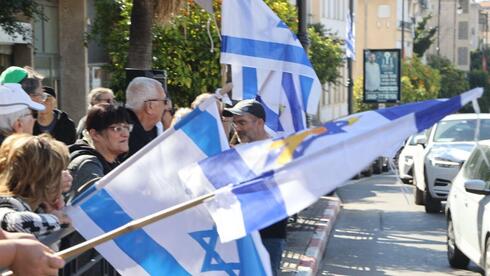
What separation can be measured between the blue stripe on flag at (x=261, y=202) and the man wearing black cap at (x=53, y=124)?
410cm

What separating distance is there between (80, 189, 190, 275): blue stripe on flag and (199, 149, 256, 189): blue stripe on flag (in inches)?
20.3

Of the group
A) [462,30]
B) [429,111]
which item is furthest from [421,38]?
[429,111]

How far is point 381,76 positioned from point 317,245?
32.3m

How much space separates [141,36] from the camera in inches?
478

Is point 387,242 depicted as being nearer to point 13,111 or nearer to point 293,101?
point 293,101

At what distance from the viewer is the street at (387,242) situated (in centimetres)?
1097

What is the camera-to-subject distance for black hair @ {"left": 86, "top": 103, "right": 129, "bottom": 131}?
5.70m

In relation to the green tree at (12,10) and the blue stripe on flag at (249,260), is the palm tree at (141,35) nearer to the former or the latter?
the green tree at (12,10)

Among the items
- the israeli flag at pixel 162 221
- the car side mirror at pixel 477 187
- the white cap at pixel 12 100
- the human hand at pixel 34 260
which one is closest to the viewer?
the human hand at pixel 34 260

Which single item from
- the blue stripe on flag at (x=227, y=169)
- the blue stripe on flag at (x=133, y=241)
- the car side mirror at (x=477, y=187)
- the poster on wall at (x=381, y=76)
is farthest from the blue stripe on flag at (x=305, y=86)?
the poster on wall at (x=381, y=76)

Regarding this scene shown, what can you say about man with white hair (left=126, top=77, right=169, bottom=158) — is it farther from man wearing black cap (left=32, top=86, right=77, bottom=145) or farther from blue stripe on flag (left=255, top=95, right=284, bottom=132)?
blue stripe on flag (left=255, top=95, right=284, bottom=132)

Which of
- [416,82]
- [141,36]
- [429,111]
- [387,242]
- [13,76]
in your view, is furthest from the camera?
[416,82]

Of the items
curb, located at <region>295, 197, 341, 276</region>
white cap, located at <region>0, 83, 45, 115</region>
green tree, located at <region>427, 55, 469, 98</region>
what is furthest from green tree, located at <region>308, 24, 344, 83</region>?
green tree, located at <region>427, 55, 469, 98</region>

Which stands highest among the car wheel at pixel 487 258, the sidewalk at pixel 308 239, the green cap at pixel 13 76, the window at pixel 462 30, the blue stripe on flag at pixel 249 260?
the window at pixel 462 30
